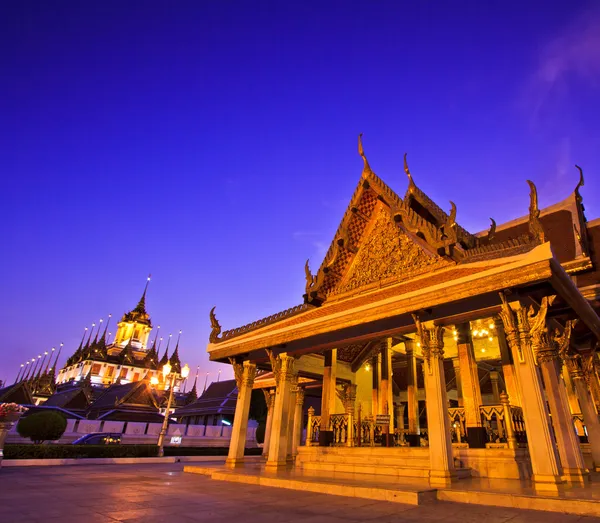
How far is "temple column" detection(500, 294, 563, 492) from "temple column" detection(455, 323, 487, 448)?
6.89 ft

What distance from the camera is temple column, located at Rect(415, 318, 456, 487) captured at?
6160mm

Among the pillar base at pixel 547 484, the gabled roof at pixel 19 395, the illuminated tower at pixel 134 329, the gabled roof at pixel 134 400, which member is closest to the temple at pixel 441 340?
the pillar base at pixel 547 484

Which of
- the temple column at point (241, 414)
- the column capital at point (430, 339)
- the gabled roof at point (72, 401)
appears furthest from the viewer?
the gabled roof at point (72, 401)

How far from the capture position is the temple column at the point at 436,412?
6160mm

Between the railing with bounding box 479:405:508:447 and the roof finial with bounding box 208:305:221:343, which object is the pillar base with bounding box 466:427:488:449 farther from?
the roof finial with bounding box 208:305:221:343

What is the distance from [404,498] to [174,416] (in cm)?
3930

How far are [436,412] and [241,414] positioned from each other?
21.9 feet

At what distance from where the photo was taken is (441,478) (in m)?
6.05

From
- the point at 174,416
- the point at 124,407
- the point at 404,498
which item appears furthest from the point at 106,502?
the point at 174,416

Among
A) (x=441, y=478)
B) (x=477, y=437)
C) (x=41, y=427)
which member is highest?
(x=477, y=437)

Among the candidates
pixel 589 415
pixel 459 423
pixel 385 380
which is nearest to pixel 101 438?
pixel 385 380

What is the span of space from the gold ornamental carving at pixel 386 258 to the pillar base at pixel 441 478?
4.14 metres

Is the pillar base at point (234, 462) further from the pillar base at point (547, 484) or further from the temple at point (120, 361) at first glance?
the temple at point (120, 361)

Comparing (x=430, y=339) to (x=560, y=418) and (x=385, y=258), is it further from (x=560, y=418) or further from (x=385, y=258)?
(x=385, y=258)
